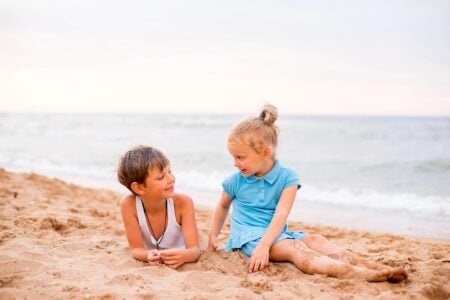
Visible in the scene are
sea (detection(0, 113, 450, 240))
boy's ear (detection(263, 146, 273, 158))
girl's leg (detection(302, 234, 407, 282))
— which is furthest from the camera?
sea (detection(0, 113, 450, 240))

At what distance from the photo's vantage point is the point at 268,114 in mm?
3297

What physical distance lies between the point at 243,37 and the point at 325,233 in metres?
11.1

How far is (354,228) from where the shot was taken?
5.70 metres

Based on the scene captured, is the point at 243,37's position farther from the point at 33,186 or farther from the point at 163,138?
the point at 33,186

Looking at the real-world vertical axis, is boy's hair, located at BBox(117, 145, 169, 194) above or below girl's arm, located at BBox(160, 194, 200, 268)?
above

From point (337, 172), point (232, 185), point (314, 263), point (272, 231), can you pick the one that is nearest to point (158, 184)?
point (232, 185)


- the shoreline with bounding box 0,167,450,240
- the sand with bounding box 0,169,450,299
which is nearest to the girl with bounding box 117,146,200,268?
the sand with bounding box 0,169,450,299

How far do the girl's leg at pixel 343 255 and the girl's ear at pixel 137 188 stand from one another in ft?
4.33

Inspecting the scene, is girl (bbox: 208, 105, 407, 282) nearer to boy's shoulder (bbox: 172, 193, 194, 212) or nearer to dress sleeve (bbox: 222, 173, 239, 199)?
dress sleeve (bbox: 222, 173, 239, 199)

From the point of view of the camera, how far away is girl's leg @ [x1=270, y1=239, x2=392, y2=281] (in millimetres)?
2715

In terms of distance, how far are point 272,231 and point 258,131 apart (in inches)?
29.9

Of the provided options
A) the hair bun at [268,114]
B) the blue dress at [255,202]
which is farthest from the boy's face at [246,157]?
the hair bun at [268,114]

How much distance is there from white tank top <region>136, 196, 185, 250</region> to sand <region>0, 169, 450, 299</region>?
9.2 inches

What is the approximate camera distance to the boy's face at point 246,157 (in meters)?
3.24
